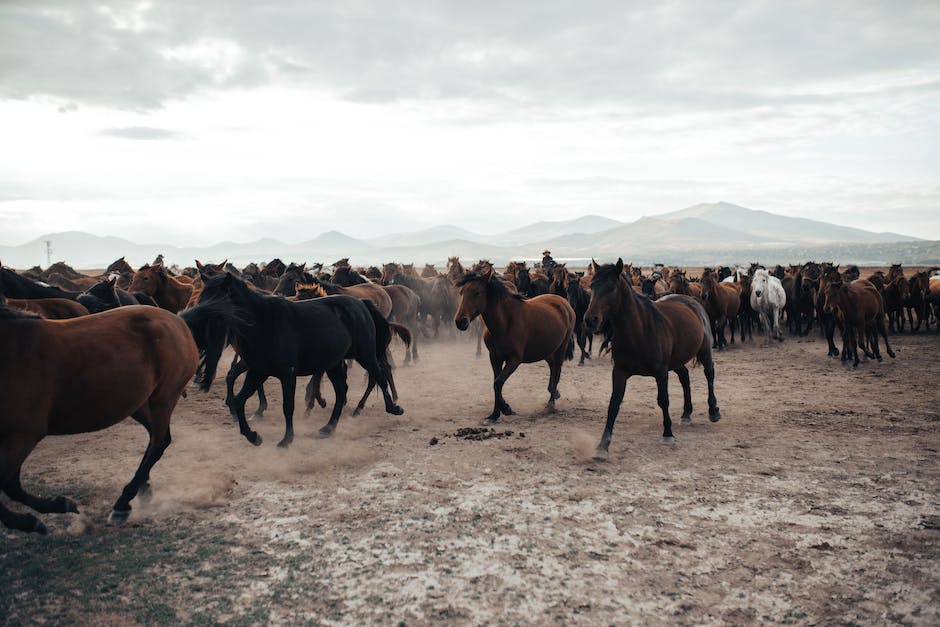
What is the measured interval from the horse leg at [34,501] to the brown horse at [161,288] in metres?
8.25

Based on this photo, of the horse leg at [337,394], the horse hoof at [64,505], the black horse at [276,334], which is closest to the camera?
the horse hoof at [64,505]

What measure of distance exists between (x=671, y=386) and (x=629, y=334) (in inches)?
203

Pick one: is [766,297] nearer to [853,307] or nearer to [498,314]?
[853,307]

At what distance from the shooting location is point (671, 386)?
486 inches

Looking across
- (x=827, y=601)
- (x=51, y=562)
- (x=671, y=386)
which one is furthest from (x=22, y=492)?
(x=671, y=386)

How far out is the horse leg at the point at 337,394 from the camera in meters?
8.59

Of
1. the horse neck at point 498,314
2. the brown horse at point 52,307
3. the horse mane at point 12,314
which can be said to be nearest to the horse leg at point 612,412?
the horse neck at point 498,314

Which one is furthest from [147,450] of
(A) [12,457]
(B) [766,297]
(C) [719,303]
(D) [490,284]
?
(B) [766,297]

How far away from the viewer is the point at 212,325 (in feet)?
23.7

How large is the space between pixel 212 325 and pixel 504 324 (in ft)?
14.3

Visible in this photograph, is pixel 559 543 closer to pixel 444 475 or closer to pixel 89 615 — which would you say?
pixel 444 475

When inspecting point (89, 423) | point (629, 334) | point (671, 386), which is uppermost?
point (629, 334)

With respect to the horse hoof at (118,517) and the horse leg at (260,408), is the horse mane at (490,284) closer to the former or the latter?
the horse leg at (260,408)

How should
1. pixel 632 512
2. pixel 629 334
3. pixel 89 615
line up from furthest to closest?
pixel 629 334 < pixel 632 512 < pixel 89 615
